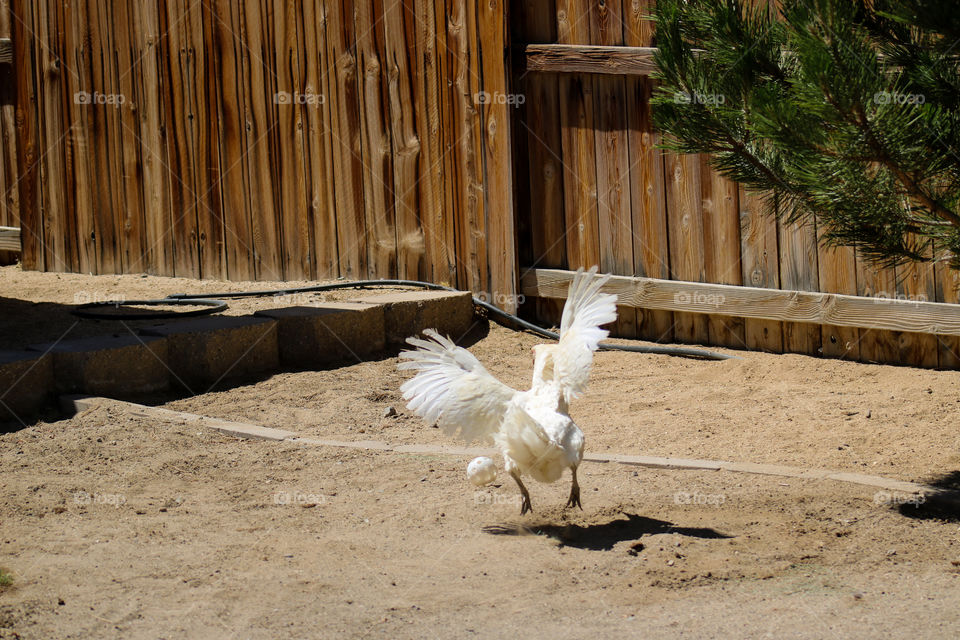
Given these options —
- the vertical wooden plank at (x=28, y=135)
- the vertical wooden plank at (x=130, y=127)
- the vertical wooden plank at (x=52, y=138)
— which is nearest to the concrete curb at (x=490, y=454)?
the vertical wooden plank at (x=130, y=127)

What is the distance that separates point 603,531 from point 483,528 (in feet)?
1.60

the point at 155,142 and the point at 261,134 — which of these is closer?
the point at 261,134

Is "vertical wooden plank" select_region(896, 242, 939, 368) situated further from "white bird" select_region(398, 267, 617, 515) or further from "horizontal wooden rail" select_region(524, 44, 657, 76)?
"white bird" select_region(398, 267, 617, 515)

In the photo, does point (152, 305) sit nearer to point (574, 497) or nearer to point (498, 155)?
point (498, 155)

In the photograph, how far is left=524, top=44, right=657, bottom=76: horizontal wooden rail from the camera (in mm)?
6926

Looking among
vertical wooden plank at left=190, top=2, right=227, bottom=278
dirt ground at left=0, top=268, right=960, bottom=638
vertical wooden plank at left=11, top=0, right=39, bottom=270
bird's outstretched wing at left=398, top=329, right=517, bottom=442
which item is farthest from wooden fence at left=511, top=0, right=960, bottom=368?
vertical wooden plank at left=11, top=0, right=39, bottom=270

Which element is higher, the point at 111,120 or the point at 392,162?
the point at 111,120

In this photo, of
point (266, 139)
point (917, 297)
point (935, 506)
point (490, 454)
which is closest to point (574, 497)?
point (490, 454)

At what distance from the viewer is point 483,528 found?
4.41m

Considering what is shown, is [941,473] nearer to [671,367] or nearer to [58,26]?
[671,367]

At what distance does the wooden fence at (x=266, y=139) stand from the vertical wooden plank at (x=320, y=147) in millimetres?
12

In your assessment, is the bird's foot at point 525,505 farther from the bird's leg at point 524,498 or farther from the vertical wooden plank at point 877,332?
the vertical wooden plank at point 877,332

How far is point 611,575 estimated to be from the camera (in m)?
3.87

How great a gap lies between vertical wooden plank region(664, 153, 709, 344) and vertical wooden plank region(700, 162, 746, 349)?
4cm
